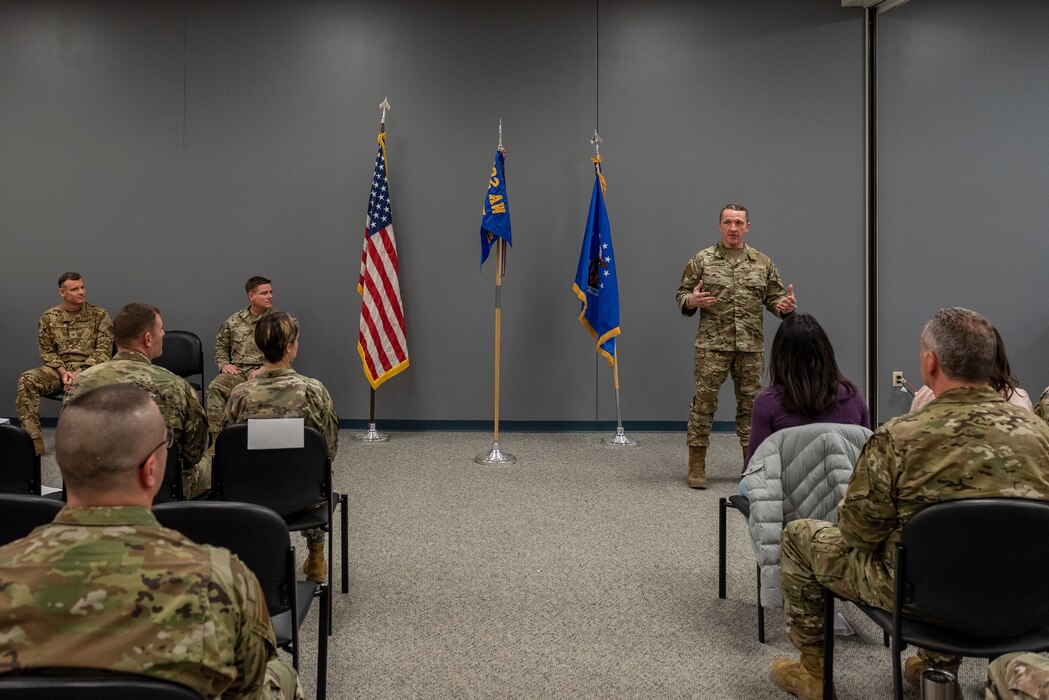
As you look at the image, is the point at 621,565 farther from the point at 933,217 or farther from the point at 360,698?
the point at 933,217

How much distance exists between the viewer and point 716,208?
21.7ft

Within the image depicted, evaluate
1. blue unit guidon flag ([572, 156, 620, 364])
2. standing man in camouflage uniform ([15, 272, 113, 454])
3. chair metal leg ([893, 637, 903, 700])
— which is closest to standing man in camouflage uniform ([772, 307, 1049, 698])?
chair metal leg ([893, 637, 903, 700])

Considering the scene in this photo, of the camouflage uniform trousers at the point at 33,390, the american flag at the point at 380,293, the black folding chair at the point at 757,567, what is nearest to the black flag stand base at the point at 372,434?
the american flag at the point at 380,293

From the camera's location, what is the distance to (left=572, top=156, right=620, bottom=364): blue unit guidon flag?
6.09m

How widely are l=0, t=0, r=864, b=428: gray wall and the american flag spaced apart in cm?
35

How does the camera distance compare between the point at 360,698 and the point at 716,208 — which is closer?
the point at 360,698

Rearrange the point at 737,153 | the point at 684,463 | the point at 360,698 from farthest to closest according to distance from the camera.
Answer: the point at 737,153
the point at 684,463
the point at 360,698

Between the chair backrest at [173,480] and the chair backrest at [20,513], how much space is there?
993 millimetres

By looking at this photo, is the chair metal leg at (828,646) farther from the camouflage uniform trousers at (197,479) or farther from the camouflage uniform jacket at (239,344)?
the camouflage uniform jacket at (239,344)

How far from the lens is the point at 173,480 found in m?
3.09

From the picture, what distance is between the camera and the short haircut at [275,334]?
3193 mm

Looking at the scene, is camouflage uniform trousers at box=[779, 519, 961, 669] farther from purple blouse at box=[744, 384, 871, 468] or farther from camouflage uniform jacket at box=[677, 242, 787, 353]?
camouflage uniform jacket at box=[677, 242, 787, 353]

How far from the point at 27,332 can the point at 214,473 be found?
Result: 4863 millimetres

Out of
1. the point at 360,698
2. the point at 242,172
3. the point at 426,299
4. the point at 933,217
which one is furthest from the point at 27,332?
the point at 933,217
